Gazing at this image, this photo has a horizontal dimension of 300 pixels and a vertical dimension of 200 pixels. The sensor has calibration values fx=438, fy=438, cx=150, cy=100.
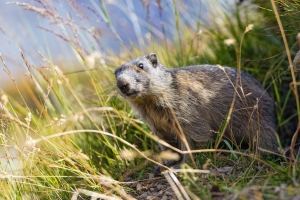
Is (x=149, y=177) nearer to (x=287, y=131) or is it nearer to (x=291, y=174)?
(x=291, y=174)

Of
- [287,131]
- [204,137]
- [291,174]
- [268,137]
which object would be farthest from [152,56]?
[287,131]

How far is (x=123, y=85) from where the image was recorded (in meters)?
4.75

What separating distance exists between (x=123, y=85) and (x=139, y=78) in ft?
0.90

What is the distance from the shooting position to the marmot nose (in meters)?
4.73

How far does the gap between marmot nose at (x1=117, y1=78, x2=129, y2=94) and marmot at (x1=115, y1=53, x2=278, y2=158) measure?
3.8 inches

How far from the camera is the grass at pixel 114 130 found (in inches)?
146

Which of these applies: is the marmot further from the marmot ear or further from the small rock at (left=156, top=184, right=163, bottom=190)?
the small rock at (left=156, top=184, right=163, bottom=190)

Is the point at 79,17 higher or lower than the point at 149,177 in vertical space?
higher

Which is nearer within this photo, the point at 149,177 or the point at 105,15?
the point at 149,177

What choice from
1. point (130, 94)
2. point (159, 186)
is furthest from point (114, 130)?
point (159, 186)

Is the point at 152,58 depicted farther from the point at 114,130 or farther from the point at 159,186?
the point at 159,186

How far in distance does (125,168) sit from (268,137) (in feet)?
5.94

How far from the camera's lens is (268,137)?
5.42 meters

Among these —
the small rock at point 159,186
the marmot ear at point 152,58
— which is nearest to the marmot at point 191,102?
the marmot ear at point 152,58
